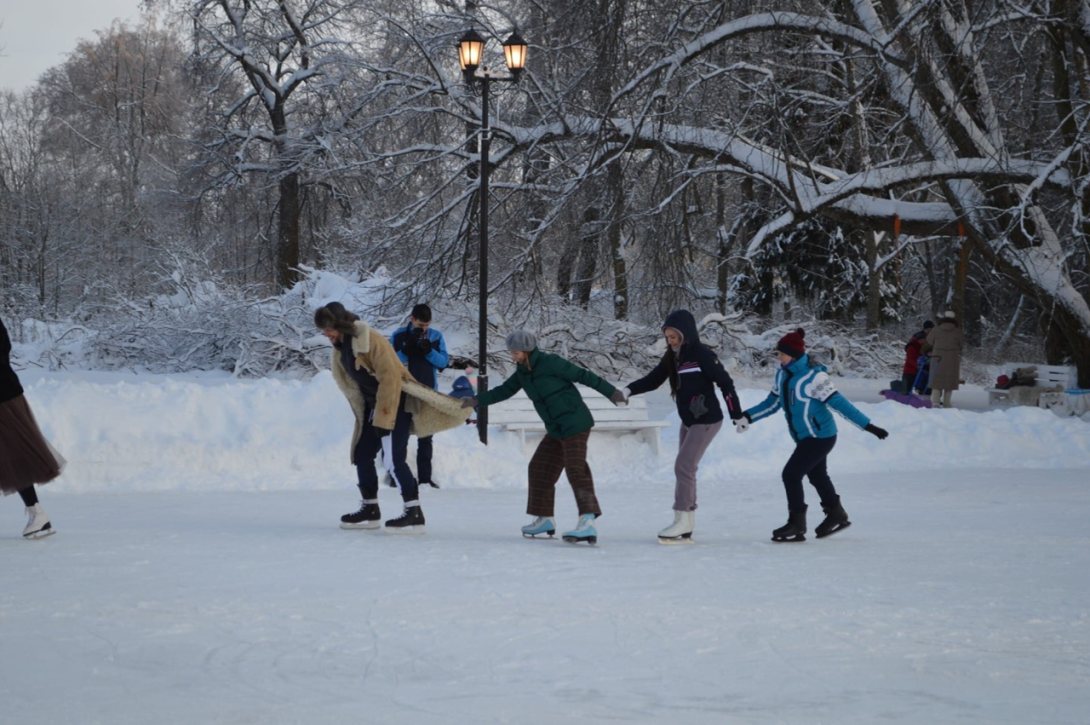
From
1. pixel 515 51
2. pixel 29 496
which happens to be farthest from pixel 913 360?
pixel 29 496

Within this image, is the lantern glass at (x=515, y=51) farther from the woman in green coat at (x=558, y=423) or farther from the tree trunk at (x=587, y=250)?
the woman in green coat at (x=558, y=423)

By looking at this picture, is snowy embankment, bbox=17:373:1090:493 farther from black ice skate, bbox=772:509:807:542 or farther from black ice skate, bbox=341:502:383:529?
black ice skate, bbox=772:509:807:542

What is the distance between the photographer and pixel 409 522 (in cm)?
940

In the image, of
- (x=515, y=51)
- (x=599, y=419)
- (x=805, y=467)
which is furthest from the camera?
(x=515, y=51)

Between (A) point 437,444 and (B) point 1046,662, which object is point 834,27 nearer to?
(A) point 437,444

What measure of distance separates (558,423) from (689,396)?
90 centimetres

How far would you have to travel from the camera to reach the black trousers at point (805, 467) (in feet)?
29.7

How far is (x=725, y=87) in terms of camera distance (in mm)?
19453

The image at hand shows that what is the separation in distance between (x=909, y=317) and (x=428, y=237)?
82.7 ft

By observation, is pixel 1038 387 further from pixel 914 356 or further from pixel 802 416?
pixel 802 416

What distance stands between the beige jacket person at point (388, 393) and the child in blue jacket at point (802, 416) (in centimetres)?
216

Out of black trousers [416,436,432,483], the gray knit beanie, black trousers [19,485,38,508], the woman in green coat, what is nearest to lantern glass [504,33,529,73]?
black trousers [416,436,432,483]

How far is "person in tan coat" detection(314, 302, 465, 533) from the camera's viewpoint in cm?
923

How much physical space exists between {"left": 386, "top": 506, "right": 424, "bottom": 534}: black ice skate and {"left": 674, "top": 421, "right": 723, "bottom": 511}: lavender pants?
1.83 metres
